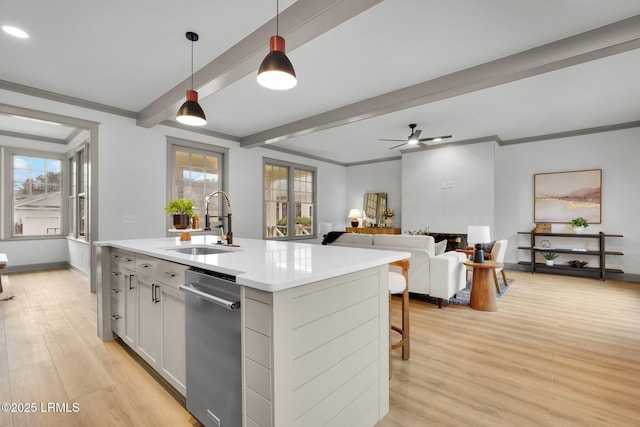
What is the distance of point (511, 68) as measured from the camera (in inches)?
116

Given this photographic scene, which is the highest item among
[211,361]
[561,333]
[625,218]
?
[625,218]

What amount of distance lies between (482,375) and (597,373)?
0.86 meters

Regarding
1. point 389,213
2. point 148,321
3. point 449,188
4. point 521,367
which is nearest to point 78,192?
point 148,321

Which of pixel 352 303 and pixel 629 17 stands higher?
pixel 629 17

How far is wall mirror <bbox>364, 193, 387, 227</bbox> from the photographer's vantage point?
26.6ft

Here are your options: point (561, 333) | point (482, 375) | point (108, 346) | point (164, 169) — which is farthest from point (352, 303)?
point (164, 169)

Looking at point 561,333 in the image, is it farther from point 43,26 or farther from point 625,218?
point 43,26

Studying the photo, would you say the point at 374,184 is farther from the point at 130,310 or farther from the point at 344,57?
the point at 130,310

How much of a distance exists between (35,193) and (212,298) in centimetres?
705

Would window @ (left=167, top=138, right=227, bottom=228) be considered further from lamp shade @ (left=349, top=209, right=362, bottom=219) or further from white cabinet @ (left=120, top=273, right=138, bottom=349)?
lamp shade @ (left=349, top=209, right=362, bottom=219)

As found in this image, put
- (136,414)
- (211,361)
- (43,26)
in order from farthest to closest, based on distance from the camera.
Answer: (43,26) → (136,414) → (211,361)

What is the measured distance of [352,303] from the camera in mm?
1458

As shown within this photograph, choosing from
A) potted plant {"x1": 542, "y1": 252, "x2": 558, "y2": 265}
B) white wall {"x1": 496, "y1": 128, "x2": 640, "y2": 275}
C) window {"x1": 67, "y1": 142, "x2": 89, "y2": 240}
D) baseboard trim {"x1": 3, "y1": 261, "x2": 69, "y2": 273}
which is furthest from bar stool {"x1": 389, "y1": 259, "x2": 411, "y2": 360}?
baseboard trim {"x1": 3, "y1": 261, "x2": 69, "y2": 273}

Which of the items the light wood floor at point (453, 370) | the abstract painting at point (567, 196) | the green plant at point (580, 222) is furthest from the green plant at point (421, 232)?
the light wood floor at point (453, 370)
